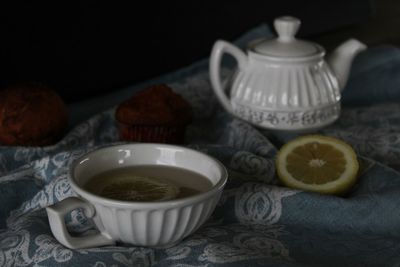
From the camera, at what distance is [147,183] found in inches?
24.6

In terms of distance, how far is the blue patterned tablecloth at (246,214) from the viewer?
0.62 meters

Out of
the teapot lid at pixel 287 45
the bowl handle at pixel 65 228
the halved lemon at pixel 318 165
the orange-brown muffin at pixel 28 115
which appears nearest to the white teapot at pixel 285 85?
the teapot lid at pixel 287 45

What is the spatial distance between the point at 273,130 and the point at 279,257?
0.97ft

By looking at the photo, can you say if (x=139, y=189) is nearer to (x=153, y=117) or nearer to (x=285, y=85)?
(x=153, y=117)

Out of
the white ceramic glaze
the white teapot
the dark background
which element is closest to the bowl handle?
the white ceramic glaze

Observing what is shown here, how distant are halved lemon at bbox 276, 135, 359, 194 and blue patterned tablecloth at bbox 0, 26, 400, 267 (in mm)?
18

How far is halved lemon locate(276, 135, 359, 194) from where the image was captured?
737 millimetres

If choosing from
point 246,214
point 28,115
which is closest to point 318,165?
point 246,214

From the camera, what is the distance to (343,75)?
0.94 meters

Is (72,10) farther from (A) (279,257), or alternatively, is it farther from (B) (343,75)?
(A) (279,257)

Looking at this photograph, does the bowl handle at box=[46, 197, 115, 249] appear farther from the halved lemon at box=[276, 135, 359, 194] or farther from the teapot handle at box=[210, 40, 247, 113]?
the teapot handle at box=[210, 40, 247, 113]

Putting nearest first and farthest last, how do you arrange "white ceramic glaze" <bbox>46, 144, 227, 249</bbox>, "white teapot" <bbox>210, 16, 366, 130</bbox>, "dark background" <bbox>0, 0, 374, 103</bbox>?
"white ceramic glaze" <bbox>46, 144, 227, 249</bbox> < "white teapot" <bbox>210, 16, 366, 130</bbox> < "dark background" <bbox>0, 0, 374, 103</bbox>

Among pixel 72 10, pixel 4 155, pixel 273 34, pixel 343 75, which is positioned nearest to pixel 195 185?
pixel 4 155

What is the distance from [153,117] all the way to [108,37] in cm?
31
